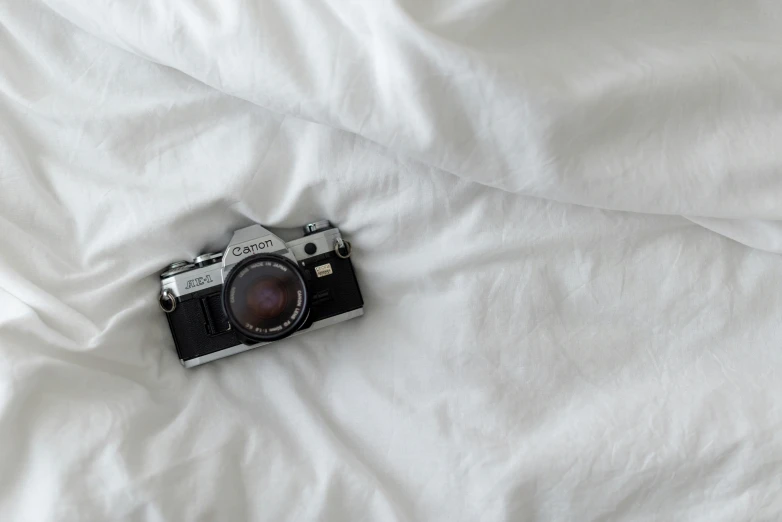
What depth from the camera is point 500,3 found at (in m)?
0.69

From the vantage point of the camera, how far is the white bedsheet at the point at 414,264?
0.69 m

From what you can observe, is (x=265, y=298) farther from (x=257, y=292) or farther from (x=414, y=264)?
(x=414, y=264)

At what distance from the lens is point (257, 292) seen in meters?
0.74

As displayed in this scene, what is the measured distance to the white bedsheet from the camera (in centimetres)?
69

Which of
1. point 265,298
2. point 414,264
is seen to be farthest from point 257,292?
point 414,264

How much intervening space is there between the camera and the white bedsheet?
30 mm

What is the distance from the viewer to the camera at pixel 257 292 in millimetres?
735

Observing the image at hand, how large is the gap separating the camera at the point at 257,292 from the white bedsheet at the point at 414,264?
1.2 inches

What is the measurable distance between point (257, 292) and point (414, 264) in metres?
0.18

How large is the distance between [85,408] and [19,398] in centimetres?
6

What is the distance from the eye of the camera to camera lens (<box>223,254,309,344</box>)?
73cm

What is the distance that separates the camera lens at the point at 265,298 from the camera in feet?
2.40

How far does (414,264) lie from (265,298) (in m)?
0.17

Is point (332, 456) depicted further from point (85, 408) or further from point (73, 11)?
point (73, 11)
